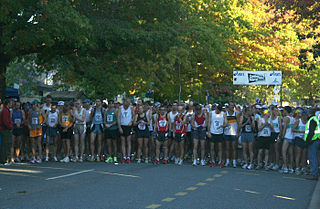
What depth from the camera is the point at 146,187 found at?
11555 mm

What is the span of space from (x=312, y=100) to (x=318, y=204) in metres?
57.3

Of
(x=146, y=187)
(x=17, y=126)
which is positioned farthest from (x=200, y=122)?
(x=146, y=187)

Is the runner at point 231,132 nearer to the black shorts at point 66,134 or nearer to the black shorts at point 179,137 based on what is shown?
the black shorts at point 179,137

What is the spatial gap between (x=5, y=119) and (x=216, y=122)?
634 centimetres

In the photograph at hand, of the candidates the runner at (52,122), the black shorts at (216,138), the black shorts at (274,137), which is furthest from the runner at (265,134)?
the runner at (52,122)

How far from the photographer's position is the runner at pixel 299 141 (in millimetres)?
15789

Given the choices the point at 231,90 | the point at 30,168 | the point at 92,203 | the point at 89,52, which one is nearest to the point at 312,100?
the point at 231,90

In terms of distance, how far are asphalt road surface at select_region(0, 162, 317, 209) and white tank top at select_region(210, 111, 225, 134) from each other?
4.93 feet

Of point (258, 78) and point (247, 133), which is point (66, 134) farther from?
point (258, 78)

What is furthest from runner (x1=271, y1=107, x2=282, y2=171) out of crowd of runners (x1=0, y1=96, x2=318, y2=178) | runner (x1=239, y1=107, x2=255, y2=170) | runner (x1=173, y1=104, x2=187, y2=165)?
runner (x1=173, y1=104, x2=187, y2=165)

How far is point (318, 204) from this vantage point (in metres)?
9.90

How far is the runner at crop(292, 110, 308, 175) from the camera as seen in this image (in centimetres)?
1579

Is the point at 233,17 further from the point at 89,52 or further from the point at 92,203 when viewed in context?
Result: the point at 92,203

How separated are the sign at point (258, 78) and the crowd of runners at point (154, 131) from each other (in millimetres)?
9558
